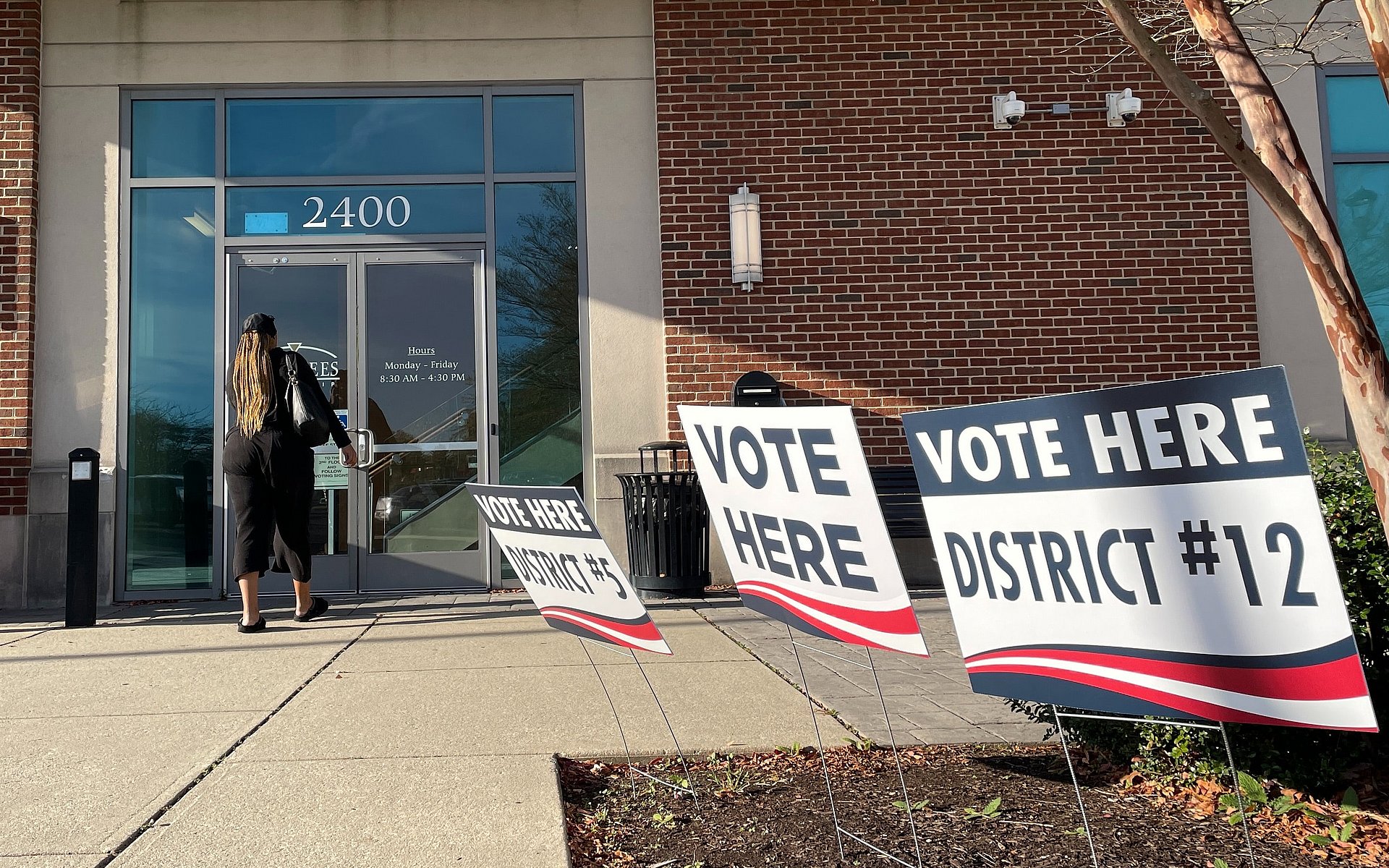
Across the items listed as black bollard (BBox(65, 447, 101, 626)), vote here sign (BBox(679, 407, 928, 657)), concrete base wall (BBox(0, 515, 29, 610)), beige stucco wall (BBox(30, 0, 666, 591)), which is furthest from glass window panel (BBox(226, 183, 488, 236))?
vote here sign (BBox(679, 407, 928, 657))

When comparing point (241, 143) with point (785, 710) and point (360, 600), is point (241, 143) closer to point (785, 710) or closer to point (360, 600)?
point (360, 600)

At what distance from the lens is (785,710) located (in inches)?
162

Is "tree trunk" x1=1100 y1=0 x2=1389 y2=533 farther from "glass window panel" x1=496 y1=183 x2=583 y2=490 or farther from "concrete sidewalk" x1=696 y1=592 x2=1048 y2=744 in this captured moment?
"glass window panel" x1=496 y1=183 x2=583 y2=490

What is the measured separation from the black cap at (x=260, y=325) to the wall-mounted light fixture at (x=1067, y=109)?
6133 millimetres

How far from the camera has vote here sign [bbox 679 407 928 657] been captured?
238cm

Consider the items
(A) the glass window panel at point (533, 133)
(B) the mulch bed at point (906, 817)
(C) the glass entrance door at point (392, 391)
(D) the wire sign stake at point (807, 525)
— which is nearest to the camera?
(D) the wire sign stake at point (807, 525)

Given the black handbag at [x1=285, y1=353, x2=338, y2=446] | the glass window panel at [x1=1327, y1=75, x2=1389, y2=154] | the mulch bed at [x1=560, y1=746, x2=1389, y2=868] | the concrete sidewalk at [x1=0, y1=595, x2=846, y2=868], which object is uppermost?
the glass window panel at [x1=1327, y1=75, x2=1389, y2=154]

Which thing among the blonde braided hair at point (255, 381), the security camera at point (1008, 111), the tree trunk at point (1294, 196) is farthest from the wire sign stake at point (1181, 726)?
the security camera at point (1008, 111)

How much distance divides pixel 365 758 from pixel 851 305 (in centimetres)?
624

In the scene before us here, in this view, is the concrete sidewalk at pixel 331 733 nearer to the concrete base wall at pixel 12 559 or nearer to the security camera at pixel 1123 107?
the concrete base wall at pixel 12 559

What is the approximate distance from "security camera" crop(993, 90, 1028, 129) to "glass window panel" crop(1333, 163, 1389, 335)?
9.76 feet

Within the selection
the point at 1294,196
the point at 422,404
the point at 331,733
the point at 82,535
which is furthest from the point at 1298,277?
the point at 82,535

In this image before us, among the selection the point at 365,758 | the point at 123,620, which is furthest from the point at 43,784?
the point at 123,620

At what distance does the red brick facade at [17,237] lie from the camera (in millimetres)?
8102
